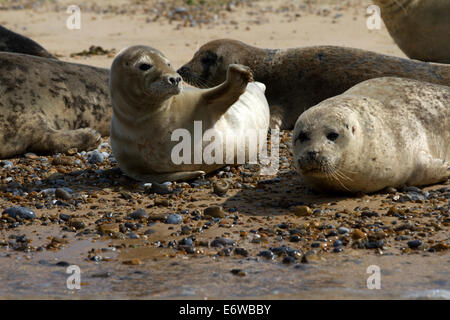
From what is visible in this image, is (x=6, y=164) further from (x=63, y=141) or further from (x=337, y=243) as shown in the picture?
(x=337, y=243)

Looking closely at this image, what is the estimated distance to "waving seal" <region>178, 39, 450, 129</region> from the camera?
7.71m

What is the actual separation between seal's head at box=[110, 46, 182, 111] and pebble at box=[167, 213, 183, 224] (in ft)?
2.84

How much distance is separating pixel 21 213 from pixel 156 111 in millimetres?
1142

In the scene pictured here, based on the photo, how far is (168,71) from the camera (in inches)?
220

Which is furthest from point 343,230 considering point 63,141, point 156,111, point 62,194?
point 63,141

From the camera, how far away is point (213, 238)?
187 inches

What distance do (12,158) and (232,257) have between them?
292 centimetres

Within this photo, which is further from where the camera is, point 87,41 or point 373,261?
point 87,41

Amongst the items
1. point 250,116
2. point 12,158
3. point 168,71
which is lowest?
point 12,158

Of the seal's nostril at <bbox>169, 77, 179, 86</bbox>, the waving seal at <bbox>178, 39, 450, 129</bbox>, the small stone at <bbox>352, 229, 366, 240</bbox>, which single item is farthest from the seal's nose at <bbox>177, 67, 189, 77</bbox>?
the small stone at <bbox>352, 229, 366, 240</bbox>

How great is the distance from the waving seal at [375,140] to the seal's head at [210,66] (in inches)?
93.1

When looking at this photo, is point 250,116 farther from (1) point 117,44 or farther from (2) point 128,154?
(1) point 117,44

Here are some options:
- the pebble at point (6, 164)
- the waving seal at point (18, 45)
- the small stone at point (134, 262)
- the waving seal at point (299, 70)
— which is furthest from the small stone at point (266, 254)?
the waving seal at point (18, 45)

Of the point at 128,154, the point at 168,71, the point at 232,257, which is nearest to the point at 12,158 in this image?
the point at 128,154
